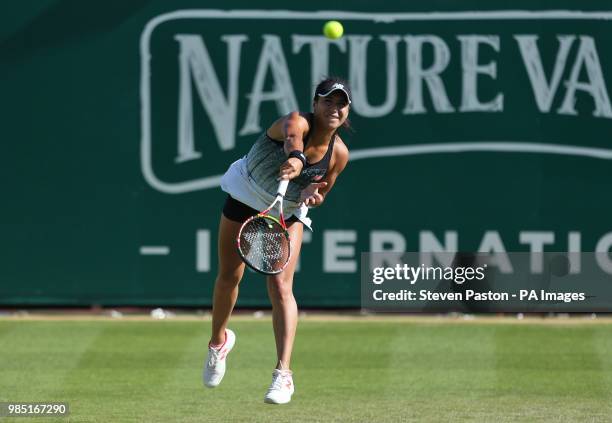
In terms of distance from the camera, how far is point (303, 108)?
1112cm

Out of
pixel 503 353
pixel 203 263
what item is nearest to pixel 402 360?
pixel 503 353

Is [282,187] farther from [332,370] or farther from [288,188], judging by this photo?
[332,370]

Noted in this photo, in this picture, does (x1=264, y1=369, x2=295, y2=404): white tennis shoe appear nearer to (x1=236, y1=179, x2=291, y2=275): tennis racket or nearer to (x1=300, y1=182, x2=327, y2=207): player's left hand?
(x1=236, y1=179, x2=291, y2=275): tennis racket

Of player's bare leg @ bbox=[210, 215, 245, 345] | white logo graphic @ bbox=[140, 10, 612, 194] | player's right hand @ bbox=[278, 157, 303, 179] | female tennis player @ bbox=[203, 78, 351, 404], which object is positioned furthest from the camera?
white logo graphic @ bbox=[140, 10, 612, 194]

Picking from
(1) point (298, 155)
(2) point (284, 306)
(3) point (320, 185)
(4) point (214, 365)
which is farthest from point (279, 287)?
(1) point (298, 155)

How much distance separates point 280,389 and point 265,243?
2.52 feet

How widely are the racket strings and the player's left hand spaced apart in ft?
0.79

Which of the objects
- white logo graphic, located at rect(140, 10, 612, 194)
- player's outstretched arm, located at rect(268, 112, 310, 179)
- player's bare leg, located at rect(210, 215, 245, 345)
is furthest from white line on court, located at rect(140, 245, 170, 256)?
player's outstretched arm, located at rect(268, 112, 310, 179)

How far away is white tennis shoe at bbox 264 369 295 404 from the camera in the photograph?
22.6 ft

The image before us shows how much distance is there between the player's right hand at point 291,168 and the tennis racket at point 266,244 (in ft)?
0.98

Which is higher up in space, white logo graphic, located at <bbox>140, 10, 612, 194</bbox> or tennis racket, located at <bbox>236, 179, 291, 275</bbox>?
white logo graphic, located at <bbox>140, 10, 612, 194</bbox>

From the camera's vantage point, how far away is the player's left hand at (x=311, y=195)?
6.88 metres

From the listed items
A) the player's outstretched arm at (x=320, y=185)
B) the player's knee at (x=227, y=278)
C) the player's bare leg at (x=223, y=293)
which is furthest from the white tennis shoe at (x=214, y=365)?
the player's outstretched arm at (x=320, y=185)

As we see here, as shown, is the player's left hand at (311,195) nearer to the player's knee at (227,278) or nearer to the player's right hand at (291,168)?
the player's right hand at (291,168)
